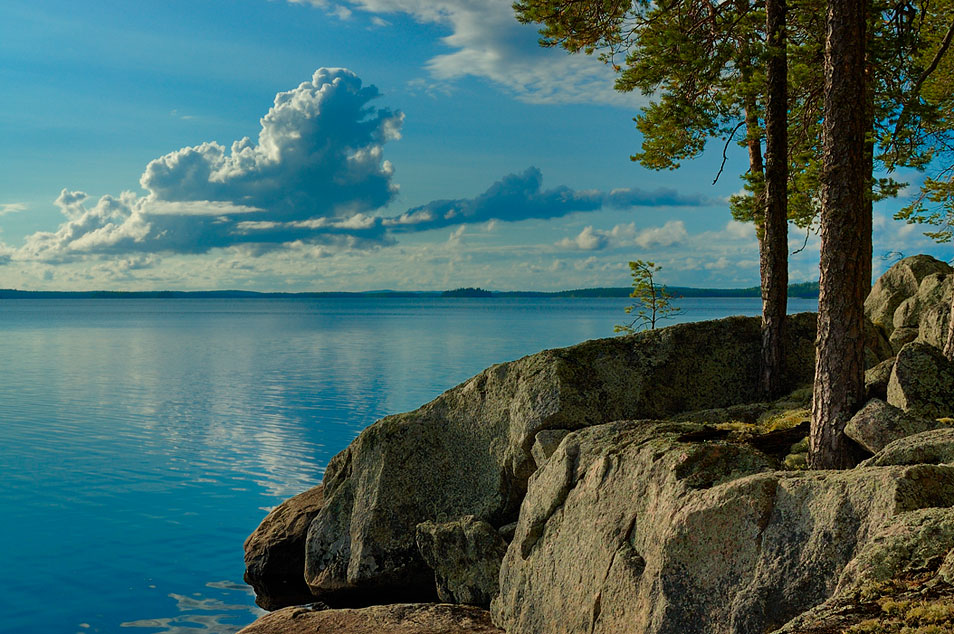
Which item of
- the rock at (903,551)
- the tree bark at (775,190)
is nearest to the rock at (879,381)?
the tree bark at (775,190)

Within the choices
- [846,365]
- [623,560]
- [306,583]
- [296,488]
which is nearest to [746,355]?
[846,365]

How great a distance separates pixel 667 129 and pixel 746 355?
22.7 ft

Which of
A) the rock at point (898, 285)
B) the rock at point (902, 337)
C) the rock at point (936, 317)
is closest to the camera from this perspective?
the rock at point (936, 317)

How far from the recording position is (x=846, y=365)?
432 inches

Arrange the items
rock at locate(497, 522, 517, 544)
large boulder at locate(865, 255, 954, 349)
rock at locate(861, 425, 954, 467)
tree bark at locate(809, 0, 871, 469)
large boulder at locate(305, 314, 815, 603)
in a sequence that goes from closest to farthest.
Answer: rock at locate(861, 425, 954, 467) < tree bark at locate(809, 0, 871, 469) < rock at locate(497, 522, 517, 544) < large boulder at locate(305, 314, 815, 603) < large boulder at locate(865, 255, 954, 349)

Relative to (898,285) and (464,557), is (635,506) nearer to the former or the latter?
(464,557)

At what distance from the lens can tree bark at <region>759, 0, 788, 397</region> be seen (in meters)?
16.9

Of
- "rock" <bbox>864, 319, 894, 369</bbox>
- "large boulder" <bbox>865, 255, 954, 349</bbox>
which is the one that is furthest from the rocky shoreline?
"large boulder" <bbox>865, 255, 954, 349</bbox>

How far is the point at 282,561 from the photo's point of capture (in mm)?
Answer: 17188

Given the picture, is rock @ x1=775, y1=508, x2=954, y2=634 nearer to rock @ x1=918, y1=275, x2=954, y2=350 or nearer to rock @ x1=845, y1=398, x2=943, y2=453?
rock @ x1=845, y1=398, x2=943, y2=453

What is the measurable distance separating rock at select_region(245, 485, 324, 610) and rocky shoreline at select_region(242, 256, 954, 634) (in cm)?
5

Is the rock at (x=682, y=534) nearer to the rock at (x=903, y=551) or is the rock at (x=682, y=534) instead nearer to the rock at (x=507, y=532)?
the rock at (x=903, y=551)

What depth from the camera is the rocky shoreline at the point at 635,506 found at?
6883 millimetres

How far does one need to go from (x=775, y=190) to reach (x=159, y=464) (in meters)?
26.5
